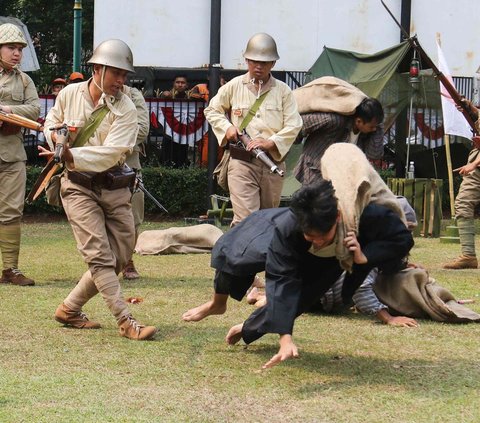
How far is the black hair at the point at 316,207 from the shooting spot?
5.27 meters

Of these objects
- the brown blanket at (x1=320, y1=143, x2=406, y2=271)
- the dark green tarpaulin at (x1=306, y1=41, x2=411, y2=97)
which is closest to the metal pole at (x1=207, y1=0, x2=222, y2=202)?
the dark green tarpaulin at (x1=306, y1=41, x2=411, y2=97)

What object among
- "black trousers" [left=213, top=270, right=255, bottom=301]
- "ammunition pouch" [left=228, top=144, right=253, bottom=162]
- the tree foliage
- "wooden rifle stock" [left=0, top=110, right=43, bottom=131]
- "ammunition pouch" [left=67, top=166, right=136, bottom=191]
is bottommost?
"black trousers" [left=213, top=270, right=255, bottom=301]

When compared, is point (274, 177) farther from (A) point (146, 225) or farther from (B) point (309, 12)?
(B) point (309, 12)

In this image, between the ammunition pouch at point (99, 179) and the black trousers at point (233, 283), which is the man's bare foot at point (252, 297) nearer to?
the ammunition pouch at point (99, 179)

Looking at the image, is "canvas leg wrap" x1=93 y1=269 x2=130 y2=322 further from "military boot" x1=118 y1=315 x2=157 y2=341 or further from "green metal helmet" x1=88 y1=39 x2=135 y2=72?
"green metal helmet" x1=88 y1=39 x2=135 y2=72

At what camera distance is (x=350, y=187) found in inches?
222

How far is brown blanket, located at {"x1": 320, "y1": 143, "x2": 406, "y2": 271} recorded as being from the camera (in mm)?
5531

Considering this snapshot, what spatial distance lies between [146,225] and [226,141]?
5.81 metres

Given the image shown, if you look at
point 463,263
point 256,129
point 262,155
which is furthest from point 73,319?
point 463,263

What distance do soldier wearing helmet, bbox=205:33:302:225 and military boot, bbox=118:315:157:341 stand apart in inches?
82.9

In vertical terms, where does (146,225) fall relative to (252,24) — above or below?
below

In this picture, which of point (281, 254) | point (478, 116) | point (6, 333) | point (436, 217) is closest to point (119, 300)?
point (6, 333)

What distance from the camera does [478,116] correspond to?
11086 mm

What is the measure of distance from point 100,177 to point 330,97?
219 cm
